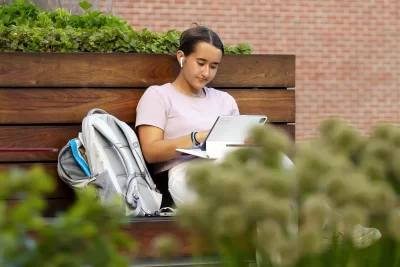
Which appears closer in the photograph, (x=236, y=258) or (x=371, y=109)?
(x=236, y=258)

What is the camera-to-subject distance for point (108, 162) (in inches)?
174

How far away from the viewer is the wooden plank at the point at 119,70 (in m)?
4.62

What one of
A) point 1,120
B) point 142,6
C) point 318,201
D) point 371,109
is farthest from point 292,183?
point 371,109

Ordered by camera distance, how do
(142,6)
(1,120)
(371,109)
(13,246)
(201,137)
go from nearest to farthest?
1. (13,246)
2. (201,137)
3. (1,120)
4. (142,6)
5. (371,109)

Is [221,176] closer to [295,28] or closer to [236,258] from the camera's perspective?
[236,258]

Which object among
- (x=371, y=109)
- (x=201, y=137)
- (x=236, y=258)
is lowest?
(x=371, y=109)

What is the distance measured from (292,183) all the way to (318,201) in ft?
0.11

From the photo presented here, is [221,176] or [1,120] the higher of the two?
[221,176]

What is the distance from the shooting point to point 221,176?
0.69 meters

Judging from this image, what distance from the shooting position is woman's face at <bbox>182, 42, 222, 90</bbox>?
183 inches

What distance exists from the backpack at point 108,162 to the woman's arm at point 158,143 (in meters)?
0.04

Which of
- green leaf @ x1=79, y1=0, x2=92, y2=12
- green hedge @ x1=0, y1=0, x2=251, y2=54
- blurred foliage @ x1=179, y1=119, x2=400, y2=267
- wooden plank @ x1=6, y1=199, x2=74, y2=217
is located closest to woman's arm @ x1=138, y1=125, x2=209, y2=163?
wooden plank @ x1=6, y1=199, x2=74, y2=217

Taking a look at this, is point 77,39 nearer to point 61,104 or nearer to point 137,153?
point 61,104

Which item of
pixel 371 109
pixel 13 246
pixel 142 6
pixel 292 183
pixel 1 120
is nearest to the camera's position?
pixel 13 246
